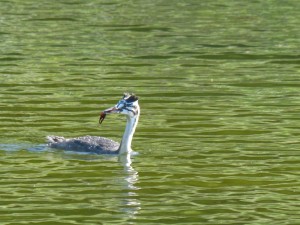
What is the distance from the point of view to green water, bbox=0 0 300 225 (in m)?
15.3

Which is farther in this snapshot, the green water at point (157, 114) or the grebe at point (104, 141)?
the grebe at point (104, 141)

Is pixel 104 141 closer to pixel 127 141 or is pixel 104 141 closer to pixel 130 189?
pixel 127 141

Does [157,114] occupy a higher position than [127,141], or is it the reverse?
[127,141]

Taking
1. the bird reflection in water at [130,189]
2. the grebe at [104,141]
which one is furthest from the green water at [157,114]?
the grebe at [104,141]

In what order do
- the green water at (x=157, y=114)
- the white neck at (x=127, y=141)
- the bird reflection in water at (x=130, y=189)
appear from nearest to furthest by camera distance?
the bird reflection in water at (x=130, y=189) → the green water at (x=157, y=114) → the white neck at (x=127, y=141)

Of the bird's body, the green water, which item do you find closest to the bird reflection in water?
A: the green water

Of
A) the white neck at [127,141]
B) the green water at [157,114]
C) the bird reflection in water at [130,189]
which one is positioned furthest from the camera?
the white neck at [127,141]

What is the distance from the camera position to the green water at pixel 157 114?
15.3 metres

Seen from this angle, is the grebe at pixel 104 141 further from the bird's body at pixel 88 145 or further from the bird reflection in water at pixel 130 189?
the bird reflection in water at pixel 130 189

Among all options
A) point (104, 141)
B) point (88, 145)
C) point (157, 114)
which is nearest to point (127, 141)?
point (104, 141)

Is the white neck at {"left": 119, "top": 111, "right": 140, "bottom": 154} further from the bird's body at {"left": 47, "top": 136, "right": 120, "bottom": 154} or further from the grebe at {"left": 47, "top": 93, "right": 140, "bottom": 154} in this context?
the bird's body at {"left": 47, "top": 136, "right": 120, "bottom": 154}

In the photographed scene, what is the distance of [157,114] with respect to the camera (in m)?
21.5

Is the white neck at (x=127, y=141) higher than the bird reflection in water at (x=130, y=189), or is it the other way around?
the white neck at (x=127, y=141)

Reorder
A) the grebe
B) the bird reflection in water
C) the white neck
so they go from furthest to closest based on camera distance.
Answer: the grebe, the white neck, the bird reflection in water
